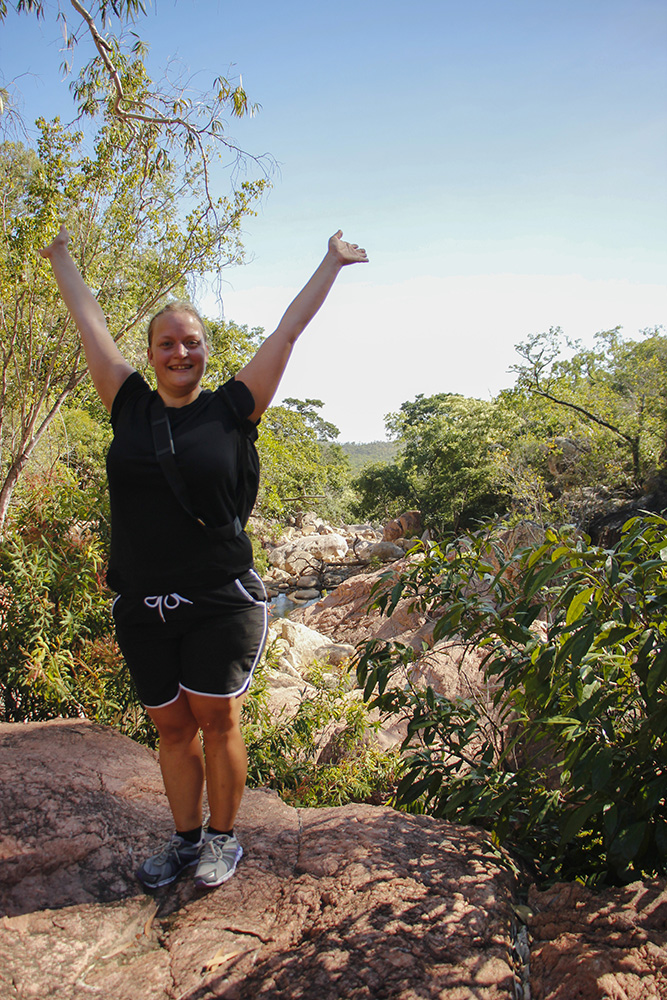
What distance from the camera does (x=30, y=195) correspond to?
6.98 m

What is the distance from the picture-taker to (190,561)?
5.99 ft

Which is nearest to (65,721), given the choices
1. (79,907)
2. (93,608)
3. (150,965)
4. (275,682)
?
(93,608)

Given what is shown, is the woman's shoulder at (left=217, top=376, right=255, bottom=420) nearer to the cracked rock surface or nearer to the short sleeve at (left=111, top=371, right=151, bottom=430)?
the short sleeve at (left=111, top=371, right=151, bottom=430)

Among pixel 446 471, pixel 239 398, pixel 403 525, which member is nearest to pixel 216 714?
pixel 239 398

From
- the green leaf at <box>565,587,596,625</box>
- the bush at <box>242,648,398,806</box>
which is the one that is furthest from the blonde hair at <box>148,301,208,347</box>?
the bush at <box>242,648,398,806</box>

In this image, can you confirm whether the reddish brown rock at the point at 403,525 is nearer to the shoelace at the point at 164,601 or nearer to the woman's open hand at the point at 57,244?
the woman's open hand at the point at 57,244

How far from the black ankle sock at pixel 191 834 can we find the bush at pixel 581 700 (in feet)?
2.37

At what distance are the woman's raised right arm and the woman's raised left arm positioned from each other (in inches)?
16.8

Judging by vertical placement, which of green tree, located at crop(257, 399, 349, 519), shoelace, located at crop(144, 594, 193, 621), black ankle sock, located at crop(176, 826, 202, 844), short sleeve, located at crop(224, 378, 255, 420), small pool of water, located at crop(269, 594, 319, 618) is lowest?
small pool of water, located at crop(269, 594, 319, 618)

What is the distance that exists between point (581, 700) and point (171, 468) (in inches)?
49.1

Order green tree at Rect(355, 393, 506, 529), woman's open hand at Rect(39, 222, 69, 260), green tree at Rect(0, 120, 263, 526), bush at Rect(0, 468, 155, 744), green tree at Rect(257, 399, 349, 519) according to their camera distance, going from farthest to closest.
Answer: green tree at Rect(355, 393, 506, 529)
green tree at Rect(257, 399, 349, 519)
green tree at Rect(0, 120, 263, 526)
bush at Rect(0, 468, 155, 744)
woman's open hand at Rect(39, 222, 69, 260)

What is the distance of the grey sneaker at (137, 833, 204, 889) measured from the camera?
196 cm

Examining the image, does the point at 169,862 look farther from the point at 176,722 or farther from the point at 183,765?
the point at 176,722

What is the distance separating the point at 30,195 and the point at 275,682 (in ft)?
20.5
